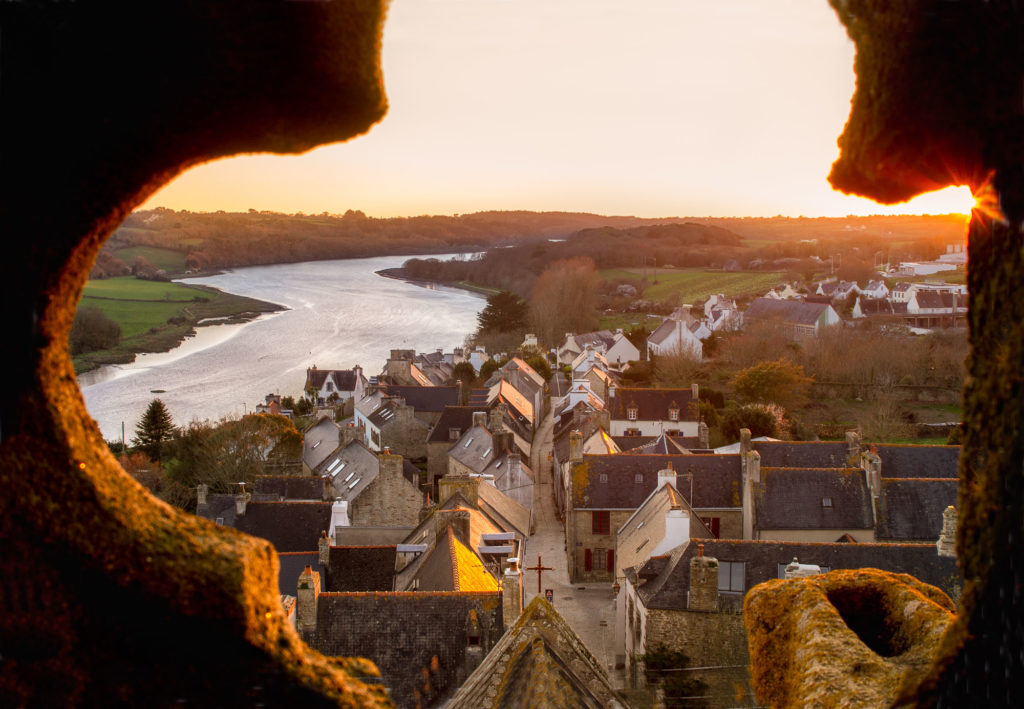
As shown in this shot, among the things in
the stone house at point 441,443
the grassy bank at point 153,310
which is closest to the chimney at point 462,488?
the stone house at point 441,443

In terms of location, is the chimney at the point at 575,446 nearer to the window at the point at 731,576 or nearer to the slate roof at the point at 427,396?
the window at the point at 731,576

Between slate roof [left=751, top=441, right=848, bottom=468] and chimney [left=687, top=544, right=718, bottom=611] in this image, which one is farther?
slate roof [left=751, top=441, right=848, bottom=468]

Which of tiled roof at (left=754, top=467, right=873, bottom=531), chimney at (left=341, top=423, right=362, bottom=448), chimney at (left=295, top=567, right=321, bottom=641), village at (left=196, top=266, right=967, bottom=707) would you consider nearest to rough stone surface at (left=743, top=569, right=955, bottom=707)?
village at (left=196, top=266, right=967, bottom=707)

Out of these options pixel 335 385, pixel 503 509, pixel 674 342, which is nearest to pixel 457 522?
pixel 503 509

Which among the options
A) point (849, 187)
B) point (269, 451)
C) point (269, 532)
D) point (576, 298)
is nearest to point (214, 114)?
point (849, 187)

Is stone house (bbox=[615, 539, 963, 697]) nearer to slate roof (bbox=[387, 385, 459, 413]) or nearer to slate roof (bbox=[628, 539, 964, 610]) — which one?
slate roof (bbox=[628, 539, 964, 610])

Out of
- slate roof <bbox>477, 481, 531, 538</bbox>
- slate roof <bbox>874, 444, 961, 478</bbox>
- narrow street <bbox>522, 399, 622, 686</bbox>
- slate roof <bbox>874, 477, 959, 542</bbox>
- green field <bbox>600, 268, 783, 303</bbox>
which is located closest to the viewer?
narrow street <bbox>522, 399, 622, 686</bbox>
